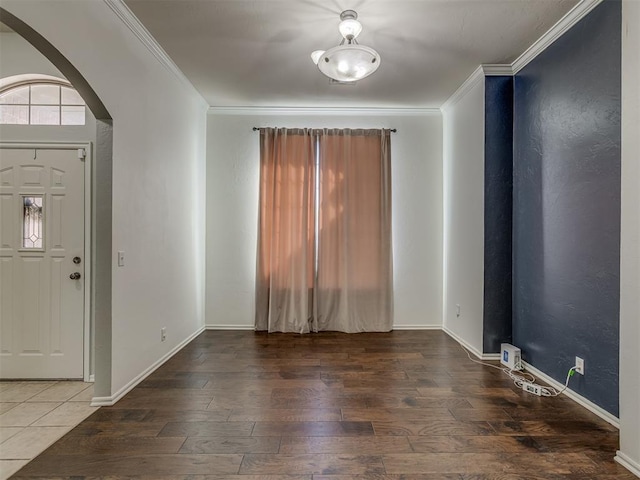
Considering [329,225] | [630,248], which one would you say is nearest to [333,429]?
[630,248]

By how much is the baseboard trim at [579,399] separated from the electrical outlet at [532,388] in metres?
0.17

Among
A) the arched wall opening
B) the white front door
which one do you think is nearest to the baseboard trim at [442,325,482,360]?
the arched wall opening

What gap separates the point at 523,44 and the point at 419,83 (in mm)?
1047

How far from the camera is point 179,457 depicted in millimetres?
1896

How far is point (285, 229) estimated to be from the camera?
440 centimetres

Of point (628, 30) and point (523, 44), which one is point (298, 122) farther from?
point (628, 30)

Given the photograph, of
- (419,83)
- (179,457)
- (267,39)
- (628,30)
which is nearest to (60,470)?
(179,457)

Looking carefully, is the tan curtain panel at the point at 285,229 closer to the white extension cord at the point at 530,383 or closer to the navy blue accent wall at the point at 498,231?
the navy blue accent wall at the point at 498,231

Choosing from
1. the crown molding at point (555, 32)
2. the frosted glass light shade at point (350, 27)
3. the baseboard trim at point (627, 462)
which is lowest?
the baseboard trim at point (627, 462)

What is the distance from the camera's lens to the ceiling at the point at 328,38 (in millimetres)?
Result: 2525

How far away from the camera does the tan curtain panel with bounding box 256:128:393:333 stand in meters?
4.38

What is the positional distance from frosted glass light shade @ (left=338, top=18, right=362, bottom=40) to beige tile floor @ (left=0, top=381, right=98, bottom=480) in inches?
127

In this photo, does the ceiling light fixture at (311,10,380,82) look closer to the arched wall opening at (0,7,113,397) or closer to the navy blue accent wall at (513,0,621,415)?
the navy blue accent wall at (513,0,621,415)

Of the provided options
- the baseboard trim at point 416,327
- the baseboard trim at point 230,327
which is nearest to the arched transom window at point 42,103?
the baseboard trim at point 230,327
